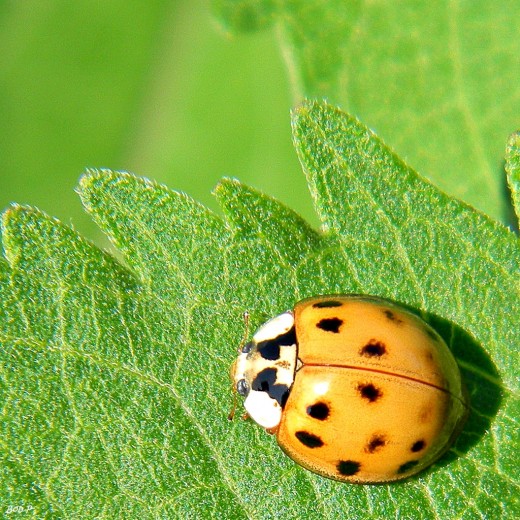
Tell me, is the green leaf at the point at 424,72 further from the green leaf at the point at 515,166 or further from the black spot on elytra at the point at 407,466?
the black spot on elytra at the point at 407,466

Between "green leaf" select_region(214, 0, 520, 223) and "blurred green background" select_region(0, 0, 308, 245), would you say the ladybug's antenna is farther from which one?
"blurred green background" select_region(0, 0, 308, 245)

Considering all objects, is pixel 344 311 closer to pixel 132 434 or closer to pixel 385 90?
pixel 132 434

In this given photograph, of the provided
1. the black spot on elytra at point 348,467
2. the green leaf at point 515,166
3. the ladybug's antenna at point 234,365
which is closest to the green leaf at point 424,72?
the green leaf at point 515,166

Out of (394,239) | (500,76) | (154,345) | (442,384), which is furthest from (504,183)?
(154,345)

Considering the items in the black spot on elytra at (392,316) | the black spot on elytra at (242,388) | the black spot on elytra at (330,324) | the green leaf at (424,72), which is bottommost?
the black spot on elytra at (242,388)

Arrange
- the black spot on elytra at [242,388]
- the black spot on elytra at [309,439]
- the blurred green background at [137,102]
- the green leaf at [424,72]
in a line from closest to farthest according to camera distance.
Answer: the black spot on elytra at [309,439] < the black spot on elytra at [242,388] < the green leaf at [424,72] < the blurred green background at [137,102]

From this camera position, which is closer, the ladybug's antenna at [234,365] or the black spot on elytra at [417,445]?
the black spot on elytra at [417,445]

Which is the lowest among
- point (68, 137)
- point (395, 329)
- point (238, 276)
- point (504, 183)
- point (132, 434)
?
point (132, 434)
